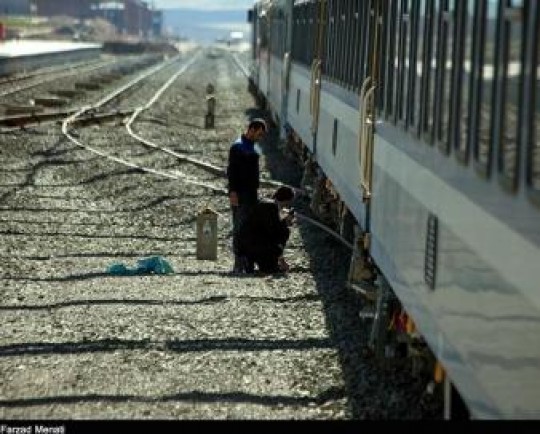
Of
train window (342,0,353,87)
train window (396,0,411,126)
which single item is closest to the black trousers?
train window (342,0,353,87)

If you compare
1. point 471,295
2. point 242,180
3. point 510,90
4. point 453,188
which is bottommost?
point 242,180

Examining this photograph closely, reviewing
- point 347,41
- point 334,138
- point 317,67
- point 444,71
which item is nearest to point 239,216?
point 334,138

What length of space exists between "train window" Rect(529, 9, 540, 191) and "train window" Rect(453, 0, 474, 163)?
927mm

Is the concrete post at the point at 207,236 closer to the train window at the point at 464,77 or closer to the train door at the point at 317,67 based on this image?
the train door at the point at 317,67

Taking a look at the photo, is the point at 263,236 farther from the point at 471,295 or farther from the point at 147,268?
the point at 471,295

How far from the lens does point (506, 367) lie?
432 centimetres

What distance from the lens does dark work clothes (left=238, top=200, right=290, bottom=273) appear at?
1089cm

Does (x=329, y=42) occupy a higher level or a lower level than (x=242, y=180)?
higher

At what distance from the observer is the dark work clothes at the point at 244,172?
1080 cm

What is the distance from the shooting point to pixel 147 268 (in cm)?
1096

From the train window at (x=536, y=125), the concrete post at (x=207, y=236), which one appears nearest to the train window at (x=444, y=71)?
the train window at (x=536, y=125)

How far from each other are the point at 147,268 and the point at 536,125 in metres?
7.26

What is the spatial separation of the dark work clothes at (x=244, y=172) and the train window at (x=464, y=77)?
5551mm

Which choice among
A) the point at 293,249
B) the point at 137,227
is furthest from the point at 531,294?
the point at 137,227
